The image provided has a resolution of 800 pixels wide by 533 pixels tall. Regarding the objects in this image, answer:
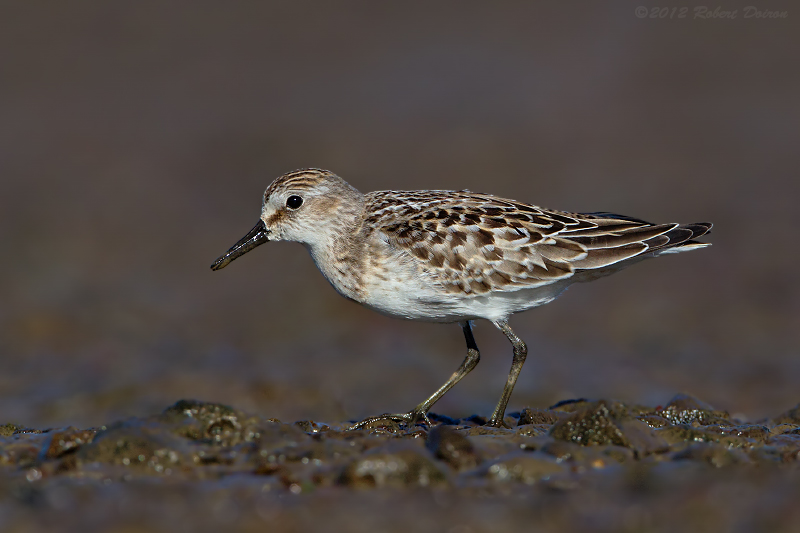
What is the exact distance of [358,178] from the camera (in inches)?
624

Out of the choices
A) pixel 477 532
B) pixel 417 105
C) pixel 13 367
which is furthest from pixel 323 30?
pixel 477 532

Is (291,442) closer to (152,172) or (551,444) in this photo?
(551,444)

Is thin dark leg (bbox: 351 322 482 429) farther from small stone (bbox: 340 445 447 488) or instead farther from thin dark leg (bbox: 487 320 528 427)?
small stone (bbox: 340 445 447 488)

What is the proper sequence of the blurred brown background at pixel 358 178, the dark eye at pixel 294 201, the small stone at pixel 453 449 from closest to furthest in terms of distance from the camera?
the small stone at pixel 453 449 → the dark eye at pixel 294 201 → the blurred brown background at pixel 358 178

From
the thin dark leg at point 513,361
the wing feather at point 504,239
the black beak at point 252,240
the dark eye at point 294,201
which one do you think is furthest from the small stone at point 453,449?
the black beak at point 252,240

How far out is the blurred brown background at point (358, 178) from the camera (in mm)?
11414

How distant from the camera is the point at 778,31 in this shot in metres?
20.1

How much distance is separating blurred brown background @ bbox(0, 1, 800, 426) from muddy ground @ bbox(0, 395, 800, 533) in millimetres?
4345

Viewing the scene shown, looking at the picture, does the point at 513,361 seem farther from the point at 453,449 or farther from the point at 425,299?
the point at 453,449

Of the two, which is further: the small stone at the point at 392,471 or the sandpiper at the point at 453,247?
the sandpiper at the point at 453,247

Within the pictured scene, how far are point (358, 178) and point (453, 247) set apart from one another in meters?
8.63

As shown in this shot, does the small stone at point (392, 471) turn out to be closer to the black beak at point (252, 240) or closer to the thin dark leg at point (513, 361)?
the thin dark leg at point (513, 361)

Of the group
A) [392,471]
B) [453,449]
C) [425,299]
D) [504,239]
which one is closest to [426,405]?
[425,299]

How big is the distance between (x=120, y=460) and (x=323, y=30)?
16.8 metres
